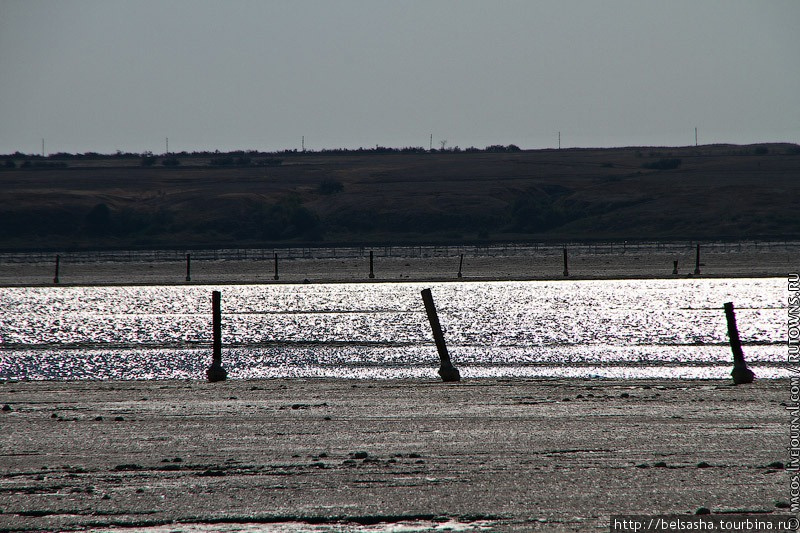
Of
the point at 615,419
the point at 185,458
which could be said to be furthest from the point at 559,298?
the point at 185,458

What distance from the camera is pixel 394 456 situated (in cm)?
921

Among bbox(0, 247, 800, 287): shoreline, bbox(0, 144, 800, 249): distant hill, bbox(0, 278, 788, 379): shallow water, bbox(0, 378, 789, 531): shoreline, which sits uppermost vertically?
bbox(0, 144, 800, 249): distant hill

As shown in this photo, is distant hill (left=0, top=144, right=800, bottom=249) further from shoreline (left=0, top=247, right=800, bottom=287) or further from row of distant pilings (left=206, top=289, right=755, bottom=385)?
row of distant pilings (left=206, top=289, right=755, bottom=385)

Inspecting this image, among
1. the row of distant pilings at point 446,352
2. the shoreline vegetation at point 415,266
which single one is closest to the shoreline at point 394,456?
the row of distant pilings at point 446,352

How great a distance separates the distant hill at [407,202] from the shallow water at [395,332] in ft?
222

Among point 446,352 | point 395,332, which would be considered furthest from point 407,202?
point 446,352

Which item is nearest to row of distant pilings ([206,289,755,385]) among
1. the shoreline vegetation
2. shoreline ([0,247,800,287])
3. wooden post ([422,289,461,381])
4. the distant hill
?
wooden post ([422,289,461,381])

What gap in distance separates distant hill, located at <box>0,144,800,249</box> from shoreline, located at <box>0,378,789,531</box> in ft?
308

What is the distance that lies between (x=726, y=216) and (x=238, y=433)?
116m

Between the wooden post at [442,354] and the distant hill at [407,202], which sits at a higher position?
the distant hill at [407,202]

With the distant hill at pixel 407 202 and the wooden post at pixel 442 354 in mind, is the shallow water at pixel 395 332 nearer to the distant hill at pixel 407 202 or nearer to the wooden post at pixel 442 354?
the wooden post at pixel 442 354

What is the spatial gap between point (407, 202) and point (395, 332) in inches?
4332

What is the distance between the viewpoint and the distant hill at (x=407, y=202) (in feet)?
390

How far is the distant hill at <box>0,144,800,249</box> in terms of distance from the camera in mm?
119000
